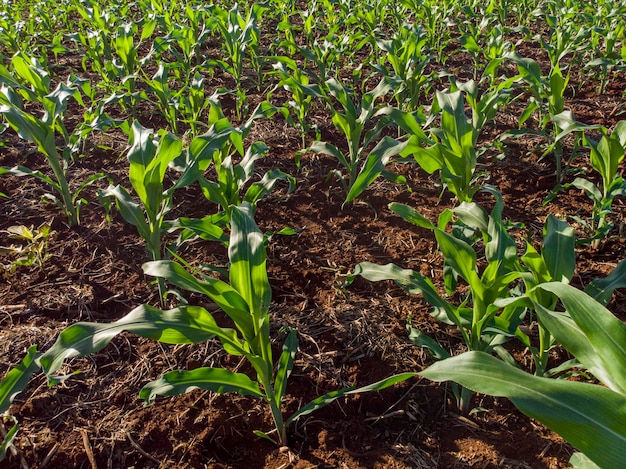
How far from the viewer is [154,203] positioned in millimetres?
2145

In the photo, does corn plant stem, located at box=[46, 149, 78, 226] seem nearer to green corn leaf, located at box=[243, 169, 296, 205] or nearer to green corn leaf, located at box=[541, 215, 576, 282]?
green corn leaf, located at box=[243, 169, 296, 205]

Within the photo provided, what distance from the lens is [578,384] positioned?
39.4 inches

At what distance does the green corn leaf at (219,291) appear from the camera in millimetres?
1485

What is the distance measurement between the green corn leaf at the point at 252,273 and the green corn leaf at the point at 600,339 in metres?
0.81

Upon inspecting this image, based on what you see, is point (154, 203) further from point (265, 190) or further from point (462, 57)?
point (462, 57)

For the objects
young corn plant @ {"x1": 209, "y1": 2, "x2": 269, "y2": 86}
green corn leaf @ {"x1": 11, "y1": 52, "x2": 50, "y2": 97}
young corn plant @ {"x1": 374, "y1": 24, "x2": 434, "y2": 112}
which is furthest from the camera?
young corn plant @ {"x1": 209, "y1": 2, "x2": 269, "y2": 86}

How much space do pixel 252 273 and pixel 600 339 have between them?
3.12 feet

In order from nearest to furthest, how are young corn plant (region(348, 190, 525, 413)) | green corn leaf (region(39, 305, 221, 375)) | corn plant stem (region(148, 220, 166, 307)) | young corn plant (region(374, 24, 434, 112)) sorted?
green corn leaf (region(39, 305, 221, 375)) → young corn plant (region(348, 190, 525, 413)) → corn plant stem (region(148, 220, 166, 307)) → young corn plant (region(374, 24, 434, 112))

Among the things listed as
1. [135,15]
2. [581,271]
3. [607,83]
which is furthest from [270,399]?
[135,15]

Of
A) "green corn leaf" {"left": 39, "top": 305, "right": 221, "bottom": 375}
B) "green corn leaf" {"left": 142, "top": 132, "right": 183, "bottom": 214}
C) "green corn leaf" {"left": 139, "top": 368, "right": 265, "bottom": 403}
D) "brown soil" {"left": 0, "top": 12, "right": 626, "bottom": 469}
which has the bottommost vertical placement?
"brown soil" {"left": 0, "top": 12, "right": 626, "bottom": 469}

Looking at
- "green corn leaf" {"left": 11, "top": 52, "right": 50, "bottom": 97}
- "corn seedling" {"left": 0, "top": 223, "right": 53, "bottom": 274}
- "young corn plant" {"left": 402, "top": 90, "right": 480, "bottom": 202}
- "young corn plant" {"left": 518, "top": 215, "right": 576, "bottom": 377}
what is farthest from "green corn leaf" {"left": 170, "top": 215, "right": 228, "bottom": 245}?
"green corn leaf" {"left": 11, "top": 52, "right": 50, "bottom": 97}

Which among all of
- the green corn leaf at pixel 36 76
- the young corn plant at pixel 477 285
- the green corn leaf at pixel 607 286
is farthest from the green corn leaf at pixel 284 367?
the green corn leaf at pixel 36 76

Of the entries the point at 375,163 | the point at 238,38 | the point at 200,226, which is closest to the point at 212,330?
the point at 200,226

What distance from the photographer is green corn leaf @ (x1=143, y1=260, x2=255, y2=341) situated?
149cm
